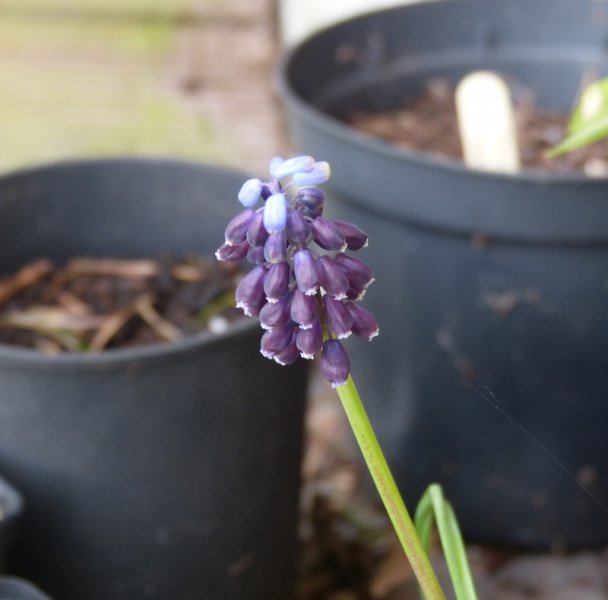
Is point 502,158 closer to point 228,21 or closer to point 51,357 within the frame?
point 51,357

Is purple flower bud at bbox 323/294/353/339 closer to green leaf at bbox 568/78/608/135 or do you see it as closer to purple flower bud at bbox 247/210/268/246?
purple flower bud at bbox 247/210/268/246

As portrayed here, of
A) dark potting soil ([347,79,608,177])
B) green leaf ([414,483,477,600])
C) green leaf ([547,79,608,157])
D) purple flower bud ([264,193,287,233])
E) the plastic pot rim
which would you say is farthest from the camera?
dark potting soil ([347,79,608,177])

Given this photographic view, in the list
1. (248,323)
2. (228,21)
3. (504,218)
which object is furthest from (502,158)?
(228,21)

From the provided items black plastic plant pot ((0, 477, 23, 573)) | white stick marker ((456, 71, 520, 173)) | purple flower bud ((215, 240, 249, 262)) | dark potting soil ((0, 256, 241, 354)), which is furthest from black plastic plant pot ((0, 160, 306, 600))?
purple flower bud ((215, 240, 249, 262))

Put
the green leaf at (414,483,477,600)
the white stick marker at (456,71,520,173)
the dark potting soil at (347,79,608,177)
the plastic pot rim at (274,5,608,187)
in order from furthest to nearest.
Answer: the dark potting soil at (347,79,608,177) → the white stick marker at (456,71,520,173) → the plastic pot rim at (274,5,608,187) → the green leaf at (414,483,477,600)

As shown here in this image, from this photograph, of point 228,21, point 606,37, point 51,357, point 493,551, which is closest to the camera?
point 51,357

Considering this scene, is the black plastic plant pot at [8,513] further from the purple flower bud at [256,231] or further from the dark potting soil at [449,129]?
the dark potting soil at [449,129]

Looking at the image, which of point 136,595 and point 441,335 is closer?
point 136,595

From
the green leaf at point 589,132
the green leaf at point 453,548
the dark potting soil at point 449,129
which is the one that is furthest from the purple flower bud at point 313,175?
the dark potting soil at point 449,129
